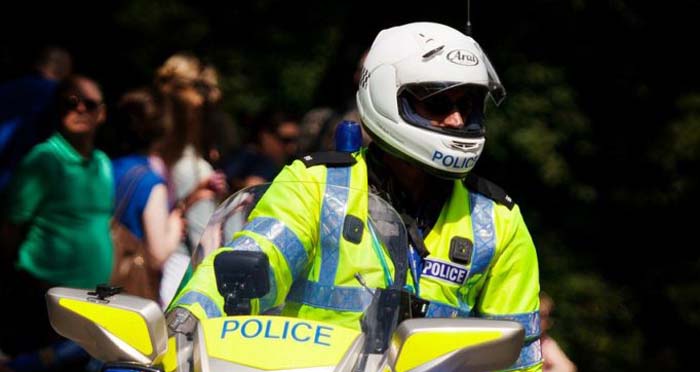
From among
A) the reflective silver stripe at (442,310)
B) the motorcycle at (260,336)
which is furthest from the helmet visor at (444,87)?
the motorcycle at (260,336)

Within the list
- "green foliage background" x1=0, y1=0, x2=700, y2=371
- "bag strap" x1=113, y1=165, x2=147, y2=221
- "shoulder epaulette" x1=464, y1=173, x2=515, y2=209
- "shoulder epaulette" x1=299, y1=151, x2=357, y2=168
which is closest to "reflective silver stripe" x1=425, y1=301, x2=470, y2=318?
"shoulder epaulette" x1=464, y1=173, x2=515, y2=209

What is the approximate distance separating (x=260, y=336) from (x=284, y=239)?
0.72 meters

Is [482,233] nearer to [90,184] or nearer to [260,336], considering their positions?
[260,336]

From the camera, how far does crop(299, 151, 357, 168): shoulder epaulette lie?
5070mm

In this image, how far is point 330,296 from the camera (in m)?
4.42

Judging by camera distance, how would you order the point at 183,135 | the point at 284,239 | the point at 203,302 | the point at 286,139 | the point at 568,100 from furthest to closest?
1. the point at 568,100
2. the point at 286,139
3. the point at 183,135
4. the point at 284,239
5. the point at 203,302

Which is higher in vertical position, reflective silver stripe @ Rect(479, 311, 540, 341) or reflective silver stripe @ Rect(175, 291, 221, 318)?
reflective silver stripe @ Rect(175, 291, 221, 318)

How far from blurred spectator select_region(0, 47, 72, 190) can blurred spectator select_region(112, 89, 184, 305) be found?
599 mm

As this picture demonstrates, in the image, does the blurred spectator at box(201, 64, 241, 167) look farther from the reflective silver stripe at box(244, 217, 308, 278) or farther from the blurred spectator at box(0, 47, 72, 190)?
the reflective silver stripe at box(244, 217, 308, 278)

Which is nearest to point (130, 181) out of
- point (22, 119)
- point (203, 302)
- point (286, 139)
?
point (22, 119)

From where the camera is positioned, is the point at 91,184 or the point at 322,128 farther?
the point at 91,184

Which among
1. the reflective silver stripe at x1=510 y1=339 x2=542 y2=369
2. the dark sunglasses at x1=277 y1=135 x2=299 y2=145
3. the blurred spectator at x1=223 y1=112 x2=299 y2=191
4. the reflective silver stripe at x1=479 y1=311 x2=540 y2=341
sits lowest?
the dark sunglasses at x1=277 y1=135 x2=299 y2=145

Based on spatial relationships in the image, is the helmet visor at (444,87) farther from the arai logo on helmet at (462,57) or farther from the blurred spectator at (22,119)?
the blurred spectator at (22,119)

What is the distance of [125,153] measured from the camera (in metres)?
7.98
